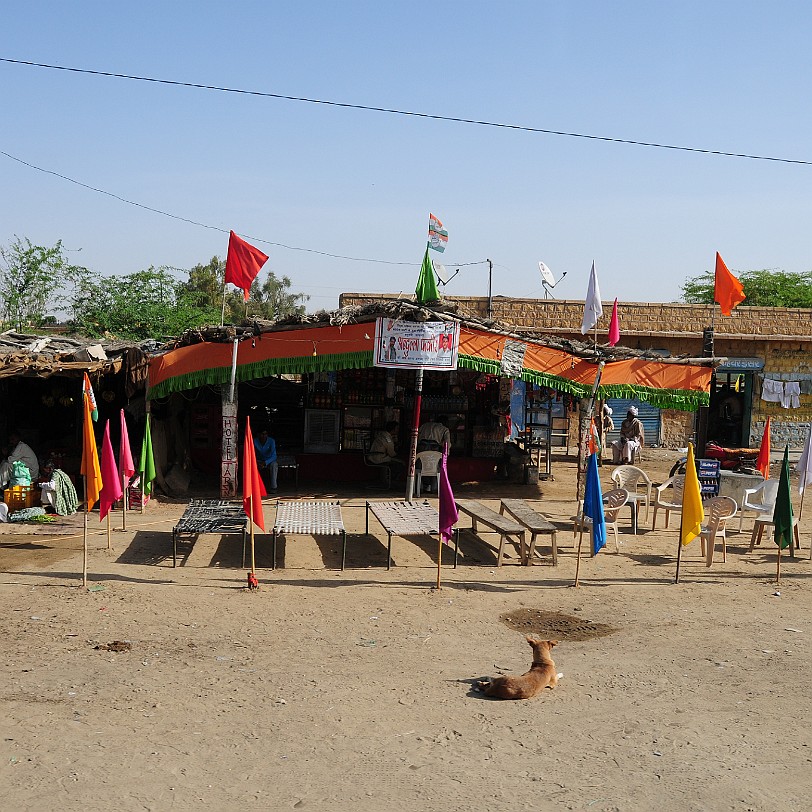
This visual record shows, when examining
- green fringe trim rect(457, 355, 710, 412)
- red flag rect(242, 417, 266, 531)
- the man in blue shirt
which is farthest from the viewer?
the man in blue shirt

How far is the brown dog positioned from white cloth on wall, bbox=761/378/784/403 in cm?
1973

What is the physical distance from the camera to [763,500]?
43.4 feet

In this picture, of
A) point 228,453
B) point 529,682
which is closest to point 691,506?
point 529,682

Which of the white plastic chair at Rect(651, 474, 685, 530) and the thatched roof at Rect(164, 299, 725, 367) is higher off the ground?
the thatched roof at Rect(164, 299, 725, 367)

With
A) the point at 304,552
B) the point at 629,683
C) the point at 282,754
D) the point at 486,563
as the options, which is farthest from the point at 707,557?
the point at 282,754

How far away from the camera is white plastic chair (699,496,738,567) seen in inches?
439

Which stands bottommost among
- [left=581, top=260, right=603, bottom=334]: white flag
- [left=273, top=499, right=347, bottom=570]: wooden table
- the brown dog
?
the brown dog

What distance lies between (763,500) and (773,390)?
488 inches

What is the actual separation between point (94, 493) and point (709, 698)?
683cm

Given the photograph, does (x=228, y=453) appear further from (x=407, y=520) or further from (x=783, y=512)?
(x=783, y=512)

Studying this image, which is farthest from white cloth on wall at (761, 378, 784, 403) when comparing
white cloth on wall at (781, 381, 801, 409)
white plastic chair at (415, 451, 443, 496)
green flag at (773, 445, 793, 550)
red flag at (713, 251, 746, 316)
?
green flag at (773, 445, 793, 550)

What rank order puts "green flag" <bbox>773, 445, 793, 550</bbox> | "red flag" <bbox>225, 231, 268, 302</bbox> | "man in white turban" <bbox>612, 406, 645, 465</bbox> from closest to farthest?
"green flag" <bbox>773, 445, 793, 550</bbox>
"red flag" <bbox>225, 231, 268, 302</bbox>
"man in white turban" <bbox>612, 406, 645, 465</bbox>

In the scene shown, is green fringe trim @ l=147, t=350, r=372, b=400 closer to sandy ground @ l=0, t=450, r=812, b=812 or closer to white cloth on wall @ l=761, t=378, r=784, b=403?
sandy ground @ l=0, t=450, r=812, b=812

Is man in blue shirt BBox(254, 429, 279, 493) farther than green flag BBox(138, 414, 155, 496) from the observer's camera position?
Yes
